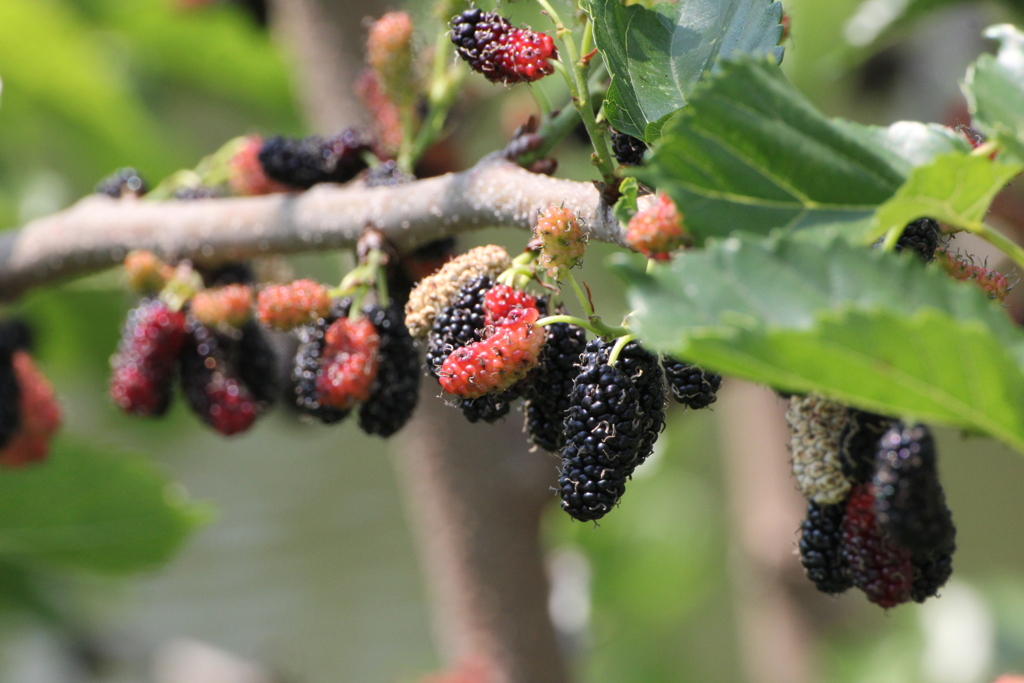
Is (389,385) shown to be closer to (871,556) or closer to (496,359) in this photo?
(496,359)

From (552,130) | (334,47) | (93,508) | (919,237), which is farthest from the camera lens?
(334,47)

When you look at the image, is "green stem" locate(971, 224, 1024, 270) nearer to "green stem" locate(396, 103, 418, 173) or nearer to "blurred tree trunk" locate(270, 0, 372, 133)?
"green stem" locate(396, 103, 418, 173)

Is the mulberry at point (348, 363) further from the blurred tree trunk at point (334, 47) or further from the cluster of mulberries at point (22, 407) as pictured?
the blurred tree trunk at point (334, 47)

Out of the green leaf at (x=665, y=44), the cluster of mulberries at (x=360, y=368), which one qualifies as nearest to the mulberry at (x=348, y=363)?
the cluster of mulberries at (x=360, y=368)

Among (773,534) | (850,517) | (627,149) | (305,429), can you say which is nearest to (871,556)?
(850,517)

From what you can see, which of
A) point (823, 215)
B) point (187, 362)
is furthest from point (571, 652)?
point (823, 215)

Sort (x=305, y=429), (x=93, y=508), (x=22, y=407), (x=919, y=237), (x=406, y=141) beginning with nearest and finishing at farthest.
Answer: (x=919, y=237), (x=406, y=141), (x=22, y=407), (x=93, y=508), (x=305, y=429)

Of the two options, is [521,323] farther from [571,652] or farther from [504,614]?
[571,652]
